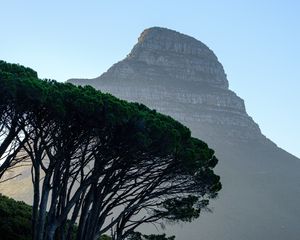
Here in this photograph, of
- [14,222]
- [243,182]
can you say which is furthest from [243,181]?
[14,222]

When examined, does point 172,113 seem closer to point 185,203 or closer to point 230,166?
point 230,166

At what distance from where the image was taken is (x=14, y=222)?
23.0 metres

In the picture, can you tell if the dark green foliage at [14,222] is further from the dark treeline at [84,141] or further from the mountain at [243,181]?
the mountain at [243,181]

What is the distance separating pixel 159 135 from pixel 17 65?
5.53m

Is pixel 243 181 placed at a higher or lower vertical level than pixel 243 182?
higher

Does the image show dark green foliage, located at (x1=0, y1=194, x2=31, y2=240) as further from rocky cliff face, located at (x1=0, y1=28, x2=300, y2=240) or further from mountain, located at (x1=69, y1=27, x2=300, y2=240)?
mountain, located at (x1=69, y1=27, x2=300, y2=240)

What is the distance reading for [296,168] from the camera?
170 m

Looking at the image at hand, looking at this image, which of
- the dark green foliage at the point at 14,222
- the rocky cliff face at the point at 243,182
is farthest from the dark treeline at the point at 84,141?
the rocky cliff face at the point at 243,182

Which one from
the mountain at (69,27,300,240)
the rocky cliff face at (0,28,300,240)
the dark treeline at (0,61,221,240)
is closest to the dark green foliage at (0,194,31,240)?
the dark treeline at (0,61,221,240)

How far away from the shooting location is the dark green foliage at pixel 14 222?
21.3 m

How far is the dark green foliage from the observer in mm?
21344

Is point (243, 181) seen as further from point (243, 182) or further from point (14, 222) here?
point (14, 222)

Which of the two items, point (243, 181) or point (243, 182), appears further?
point (243, 181)

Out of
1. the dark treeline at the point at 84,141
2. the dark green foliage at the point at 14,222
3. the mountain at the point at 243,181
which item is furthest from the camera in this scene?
the mountain at the point at 243,181
